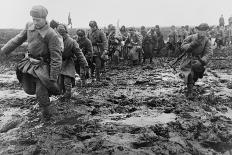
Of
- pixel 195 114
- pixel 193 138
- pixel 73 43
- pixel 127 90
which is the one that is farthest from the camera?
pixel 127 90

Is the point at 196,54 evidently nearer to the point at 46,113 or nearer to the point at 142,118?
the point at 142,118

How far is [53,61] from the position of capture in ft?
19.9

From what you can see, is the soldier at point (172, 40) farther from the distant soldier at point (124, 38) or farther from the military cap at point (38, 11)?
the military cap at point (38, 11)

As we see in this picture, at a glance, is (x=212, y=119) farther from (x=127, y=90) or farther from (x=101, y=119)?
(x=127, y=90)

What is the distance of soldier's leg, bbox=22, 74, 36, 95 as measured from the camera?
6336 mm

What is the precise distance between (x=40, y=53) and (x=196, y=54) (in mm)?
3916

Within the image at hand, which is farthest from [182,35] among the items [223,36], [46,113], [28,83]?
[28,83]

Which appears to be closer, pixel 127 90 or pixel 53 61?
pixel 53 61

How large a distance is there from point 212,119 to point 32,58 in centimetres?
317

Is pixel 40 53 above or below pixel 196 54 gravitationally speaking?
above

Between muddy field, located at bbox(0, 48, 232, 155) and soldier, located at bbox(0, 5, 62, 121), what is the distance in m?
0.70

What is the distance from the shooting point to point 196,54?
28.7 ft

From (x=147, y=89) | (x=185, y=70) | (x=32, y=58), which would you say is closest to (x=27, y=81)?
(x=32, y=58)

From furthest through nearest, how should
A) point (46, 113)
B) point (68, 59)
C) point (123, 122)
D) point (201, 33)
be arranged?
point (201, 33)
point (68, 59)
point (123, 122)
point (46, 113)
